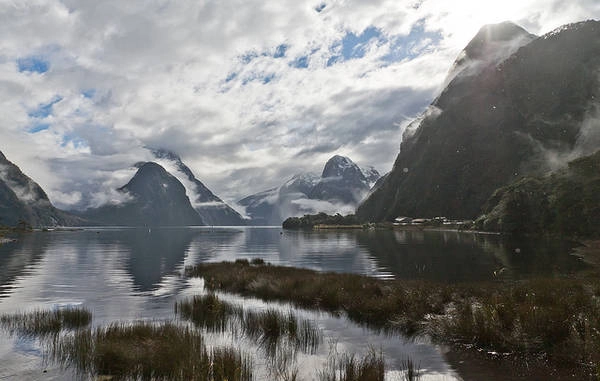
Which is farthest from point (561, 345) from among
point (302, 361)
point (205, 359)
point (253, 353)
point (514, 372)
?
point (205, 359)

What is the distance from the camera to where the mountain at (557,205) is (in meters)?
106

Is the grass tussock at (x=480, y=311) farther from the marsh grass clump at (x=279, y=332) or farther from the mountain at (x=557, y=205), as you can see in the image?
the mountain at (x=557, y=205)

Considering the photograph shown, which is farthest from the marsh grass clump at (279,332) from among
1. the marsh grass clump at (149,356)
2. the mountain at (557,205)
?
the mountain at (557,205)

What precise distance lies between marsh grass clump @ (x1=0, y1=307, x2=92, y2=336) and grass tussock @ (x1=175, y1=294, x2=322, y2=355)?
18.5ft

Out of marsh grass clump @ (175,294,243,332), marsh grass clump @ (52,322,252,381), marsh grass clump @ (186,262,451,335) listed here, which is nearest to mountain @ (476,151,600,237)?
marsh grass clump @ (186,262,451,335)

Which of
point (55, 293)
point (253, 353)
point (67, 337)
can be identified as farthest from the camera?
point (55, 293)

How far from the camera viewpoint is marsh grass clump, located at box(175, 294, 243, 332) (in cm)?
2223

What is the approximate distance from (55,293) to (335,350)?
30.9 meters

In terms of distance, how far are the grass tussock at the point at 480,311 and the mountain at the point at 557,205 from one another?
9299cm

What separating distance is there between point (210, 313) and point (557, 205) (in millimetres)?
120207

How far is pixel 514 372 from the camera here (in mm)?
14250

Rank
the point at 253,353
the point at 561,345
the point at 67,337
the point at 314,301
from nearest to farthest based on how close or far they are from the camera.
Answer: the point at 561,345 → the point at 253,353 → the point at 67,337 → the point at 314,301

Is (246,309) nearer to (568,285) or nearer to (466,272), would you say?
(568,285)

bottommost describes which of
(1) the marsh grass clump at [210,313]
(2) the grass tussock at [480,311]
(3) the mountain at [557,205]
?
(1) the marsh grass clump at [210,313]
